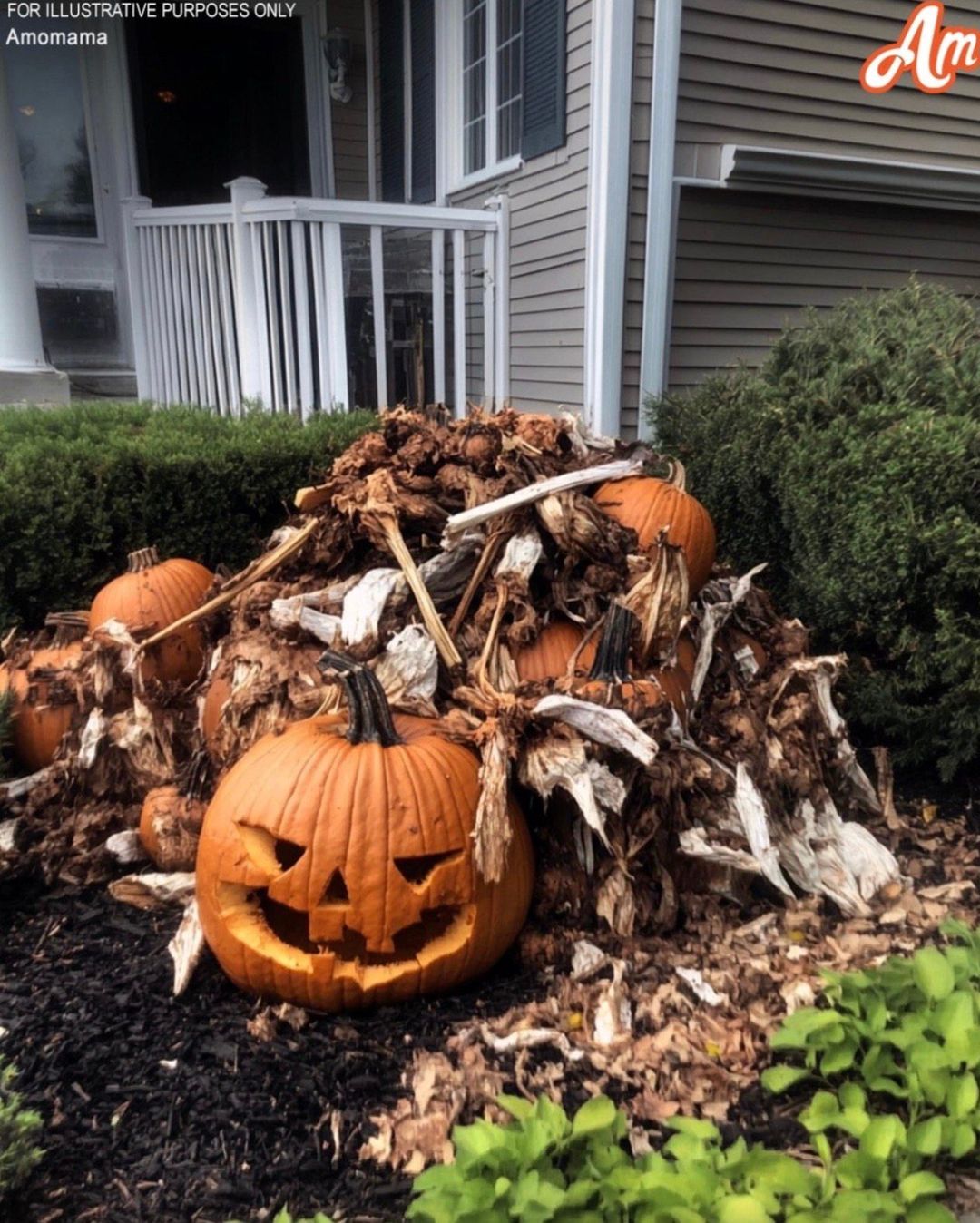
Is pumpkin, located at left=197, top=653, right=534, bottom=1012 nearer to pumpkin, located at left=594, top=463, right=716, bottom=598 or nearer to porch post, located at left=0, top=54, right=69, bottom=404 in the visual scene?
pumpkin, located at left=594, top=463, right=716, bottom=598

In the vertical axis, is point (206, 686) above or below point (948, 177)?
below

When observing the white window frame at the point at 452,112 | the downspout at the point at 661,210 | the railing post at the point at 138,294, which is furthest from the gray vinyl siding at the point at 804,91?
the railing post at the point at 138,294

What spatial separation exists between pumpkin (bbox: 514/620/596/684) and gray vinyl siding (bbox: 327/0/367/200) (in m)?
7.35

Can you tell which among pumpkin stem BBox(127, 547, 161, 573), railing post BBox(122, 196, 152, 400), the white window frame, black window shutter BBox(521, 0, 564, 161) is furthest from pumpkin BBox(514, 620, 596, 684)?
railing post BBox(122, 196, 152, 400)

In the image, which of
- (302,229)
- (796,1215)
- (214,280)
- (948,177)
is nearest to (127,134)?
(214,280)

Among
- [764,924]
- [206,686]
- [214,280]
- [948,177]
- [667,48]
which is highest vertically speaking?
[667,48]

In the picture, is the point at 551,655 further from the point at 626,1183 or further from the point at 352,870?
the point at 626,1183

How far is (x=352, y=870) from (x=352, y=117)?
8261mm

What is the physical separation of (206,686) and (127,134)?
6.87m

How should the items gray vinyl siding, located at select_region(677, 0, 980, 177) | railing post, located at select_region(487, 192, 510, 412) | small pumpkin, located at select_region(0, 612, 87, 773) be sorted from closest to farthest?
small pumpkin, located at select_region(0, 612, 87, 773), gray vinyl siding, located at select_region(677, 0, 980, 177), railing post, located at select_region(487, 192, 510, 412)

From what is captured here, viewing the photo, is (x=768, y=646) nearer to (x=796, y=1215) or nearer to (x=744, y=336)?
(x=796, y=1215)

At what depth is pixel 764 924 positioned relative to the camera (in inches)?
85.8

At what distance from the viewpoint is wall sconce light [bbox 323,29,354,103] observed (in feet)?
25.4

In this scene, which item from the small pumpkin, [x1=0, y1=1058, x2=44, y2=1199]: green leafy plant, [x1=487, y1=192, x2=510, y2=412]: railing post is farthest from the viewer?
[x1=487, y1=192, x2=510, y2=412]: railing post
